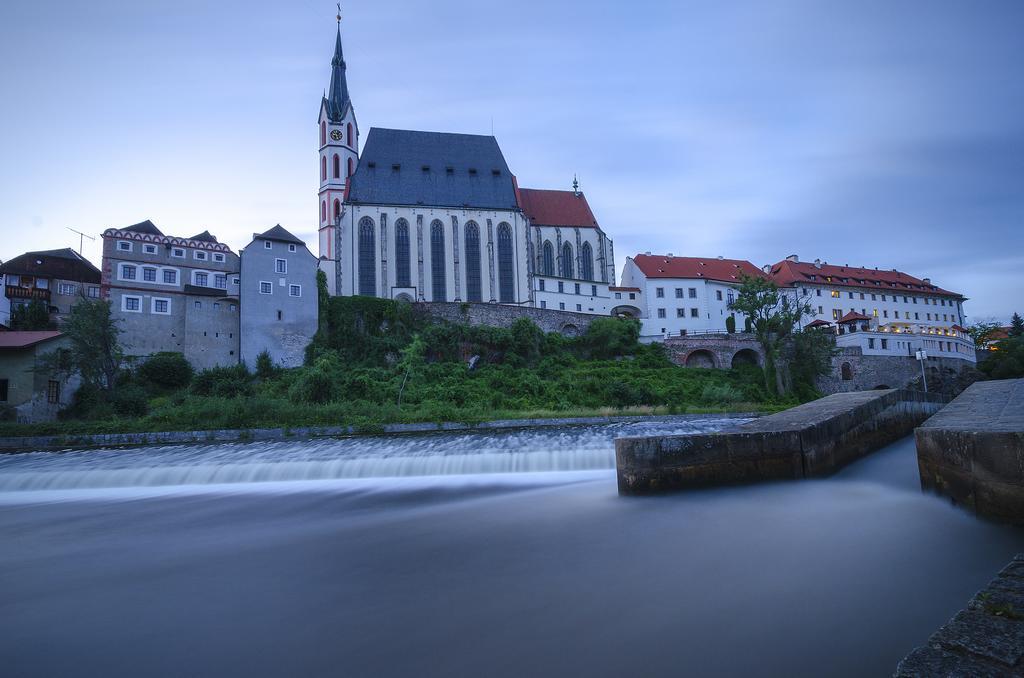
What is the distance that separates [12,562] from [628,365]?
36.9 meters

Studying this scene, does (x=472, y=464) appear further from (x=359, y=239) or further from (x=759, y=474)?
(x=359, y=239)

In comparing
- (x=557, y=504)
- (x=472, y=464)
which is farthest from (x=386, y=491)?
(x=557, y=504)

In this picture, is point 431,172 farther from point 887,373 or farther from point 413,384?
point 887,373

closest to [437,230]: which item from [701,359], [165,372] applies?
[701,359]

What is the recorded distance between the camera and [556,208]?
2362 inches

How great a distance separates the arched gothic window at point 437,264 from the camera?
51.4 metres

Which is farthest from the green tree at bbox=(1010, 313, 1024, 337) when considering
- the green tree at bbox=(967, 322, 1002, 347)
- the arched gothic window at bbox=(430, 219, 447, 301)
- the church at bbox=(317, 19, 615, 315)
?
the arched gothic window at bbox=(430, 219, 447, 301)

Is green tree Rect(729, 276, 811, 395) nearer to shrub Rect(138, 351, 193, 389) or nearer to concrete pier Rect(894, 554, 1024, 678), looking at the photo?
shrub Rect(138, 351, 193, 389)

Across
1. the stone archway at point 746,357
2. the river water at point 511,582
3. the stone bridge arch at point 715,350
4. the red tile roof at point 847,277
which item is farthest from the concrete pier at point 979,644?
the red tile roof at point 847,277

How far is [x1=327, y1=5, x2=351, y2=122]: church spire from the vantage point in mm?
54875

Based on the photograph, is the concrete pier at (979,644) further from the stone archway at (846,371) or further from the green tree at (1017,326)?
the green tree at (1017,326)

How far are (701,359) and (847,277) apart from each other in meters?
31.0

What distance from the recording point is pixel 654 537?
19.0ft

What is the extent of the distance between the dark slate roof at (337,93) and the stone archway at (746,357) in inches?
1602
